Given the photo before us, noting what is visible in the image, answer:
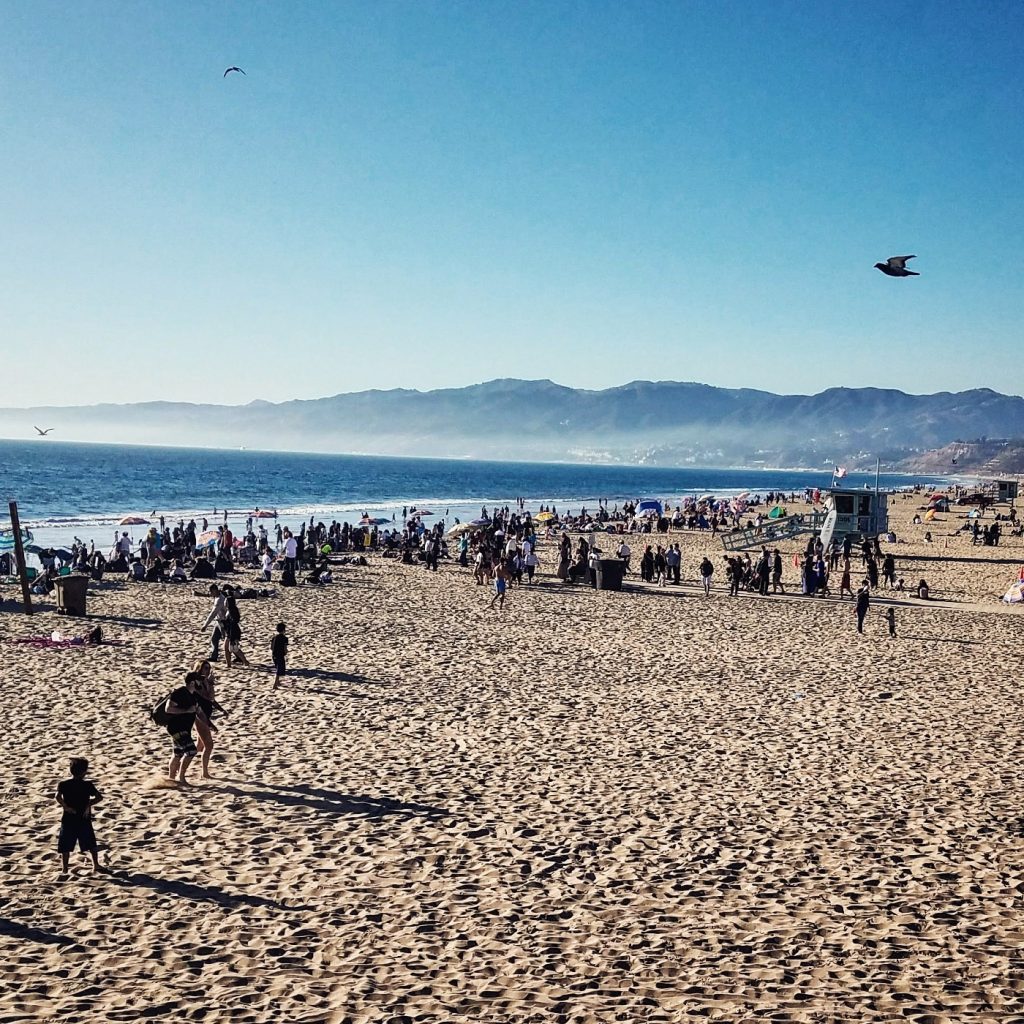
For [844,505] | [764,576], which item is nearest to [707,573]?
[764,576]

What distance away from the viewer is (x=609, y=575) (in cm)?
2678

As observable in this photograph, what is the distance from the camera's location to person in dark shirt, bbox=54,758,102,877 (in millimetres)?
7094

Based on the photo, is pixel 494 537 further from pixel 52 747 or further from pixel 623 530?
pixel 52 747

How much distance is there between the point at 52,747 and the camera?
34.1 ft

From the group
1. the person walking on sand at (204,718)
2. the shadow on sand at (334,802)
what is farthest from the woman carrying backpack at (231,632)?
the shadow on sand at (334,802)

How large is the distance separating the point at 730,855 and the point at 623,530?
1585 inches

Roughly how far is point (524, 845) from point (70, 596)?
649 inches

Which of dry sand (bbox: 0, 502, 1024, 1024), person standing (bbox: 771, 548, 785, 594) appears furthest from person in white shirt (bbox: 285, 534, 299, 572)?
person standing (bbox: 771, 548, 785, 594)

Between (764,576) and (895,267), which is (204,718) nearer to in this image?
(895,267)

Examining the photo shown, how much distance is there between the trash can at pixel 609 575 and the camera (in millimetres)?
26797

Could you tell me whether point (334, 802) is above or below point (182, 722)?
below

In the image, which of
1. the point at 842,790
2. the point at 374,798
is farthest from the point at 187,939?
the point at 842,790

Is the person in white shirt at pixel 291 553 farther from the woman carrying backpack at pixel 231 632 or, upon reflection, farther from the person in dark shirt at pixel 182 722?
the person in dark shirt at pixel 182 722

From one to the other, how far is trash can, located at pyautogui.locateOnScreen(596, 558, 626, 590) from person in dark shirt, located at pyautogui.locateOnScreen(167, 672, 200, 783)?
18493 millimetres
